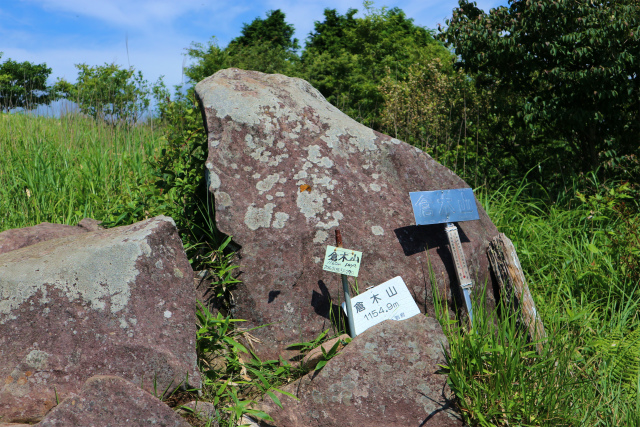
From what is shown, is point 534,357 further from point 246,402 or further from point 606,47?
point 606,47

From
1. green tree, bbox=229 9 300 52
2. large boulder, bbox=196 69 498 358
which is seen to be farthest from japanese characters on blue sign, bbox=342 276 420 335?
green tree, bbox=229 9 300 52

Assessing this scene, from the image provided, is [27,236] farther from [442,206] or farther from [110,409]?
[442,206]

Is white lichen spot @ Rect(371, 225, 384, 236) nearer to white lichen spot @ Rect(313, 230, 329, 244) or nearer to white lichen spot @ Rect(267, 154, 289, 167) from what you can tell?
white lichen spot @ Rect(313, 230, 329, 244)

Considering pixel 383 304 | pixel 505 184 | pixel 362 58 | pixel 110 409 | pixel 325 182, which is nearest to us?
pixel 110 409

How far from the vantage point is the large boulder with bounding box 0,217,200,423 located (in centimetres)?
202

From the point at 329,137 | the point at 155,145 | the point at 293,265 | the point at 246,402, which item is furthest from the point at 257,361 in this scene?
the point at 155,145

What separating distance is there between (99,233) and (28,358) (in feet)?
2.25

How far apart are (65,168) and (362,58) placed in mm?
10315

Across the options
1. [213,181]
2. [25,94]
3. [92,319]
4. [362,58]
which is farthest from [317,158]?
[362,58]

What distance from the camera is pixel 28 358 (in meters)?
2.03

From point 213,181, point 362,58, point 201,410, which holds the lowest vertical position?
point 201,410

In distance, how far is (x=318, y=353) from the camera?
238cm

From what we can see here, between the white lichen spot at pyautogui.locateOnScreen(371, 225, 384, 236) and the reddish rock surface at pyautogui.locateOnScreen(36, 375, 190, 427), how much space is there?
1477 mm

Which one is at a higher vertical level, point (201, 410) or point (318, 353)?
point (318, 353)
